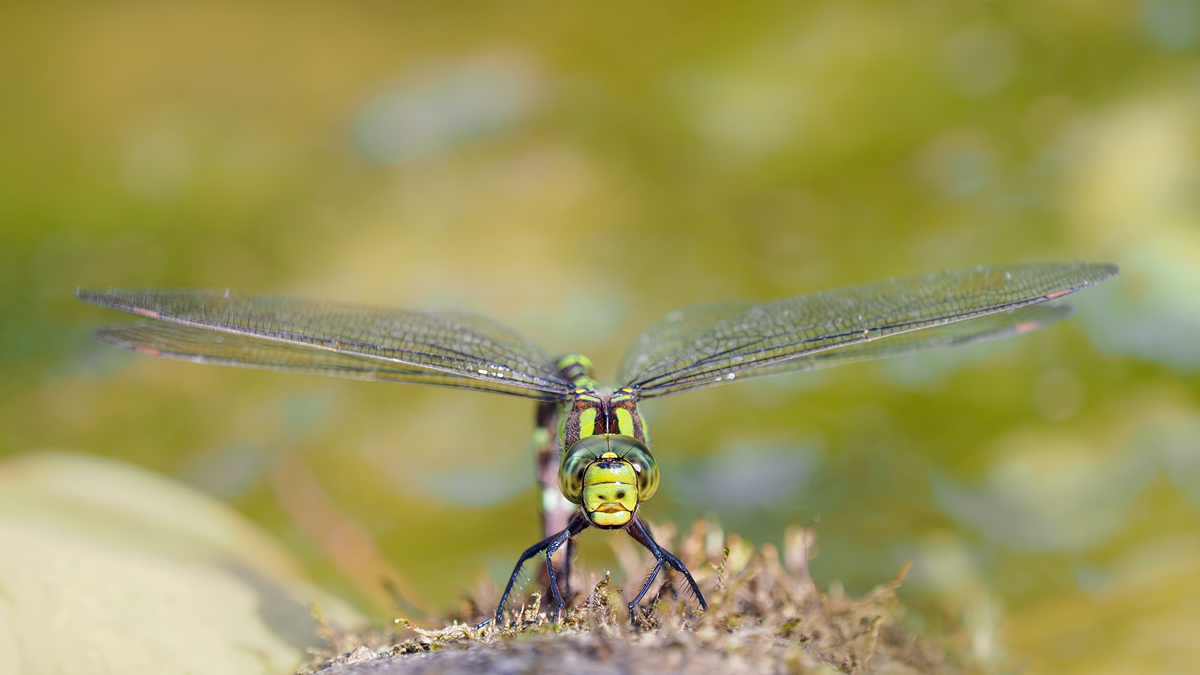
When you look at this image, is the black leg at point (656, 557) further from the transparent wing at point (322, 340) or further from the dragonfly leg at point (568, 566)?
the transparent wing at point (322, 340)

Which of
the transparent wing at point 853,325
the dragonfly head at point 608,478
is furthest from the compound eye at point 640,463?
the transparent wing at point 853,325

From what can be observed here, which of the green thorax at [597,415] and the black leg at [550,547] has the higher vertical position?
the green thorax at [597,415]

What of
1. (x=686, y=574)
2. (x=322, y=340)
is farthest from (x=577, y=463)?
(x=322, y=340)

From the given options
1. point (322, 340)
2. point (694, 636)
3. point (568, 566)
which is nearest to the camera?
point (694, 636)

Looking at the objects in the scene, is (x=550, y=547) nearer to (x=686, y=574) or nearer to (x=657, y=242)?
(x=686, y=574)

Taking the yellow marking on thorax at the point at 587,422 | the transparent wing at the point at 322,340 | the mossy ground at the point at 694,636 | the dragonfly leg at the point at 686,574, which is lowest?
the mossy ground at the point at 694,636

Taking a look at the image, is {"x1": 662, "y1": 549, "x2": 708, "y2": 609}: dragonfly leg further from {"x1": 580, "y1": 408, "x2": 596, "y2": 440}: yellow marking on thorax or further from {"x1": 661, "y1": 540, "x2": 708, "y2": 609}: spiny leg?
{"x1": 580, "y1": 408, "x2": 596, "y2": 440}: yellow marking on thorax

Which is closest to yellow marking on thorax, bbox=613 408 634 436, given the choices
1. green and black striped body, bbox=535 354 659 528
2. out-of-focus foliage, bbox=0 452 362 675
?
green and black striped body, bbox=535 354 659 528
